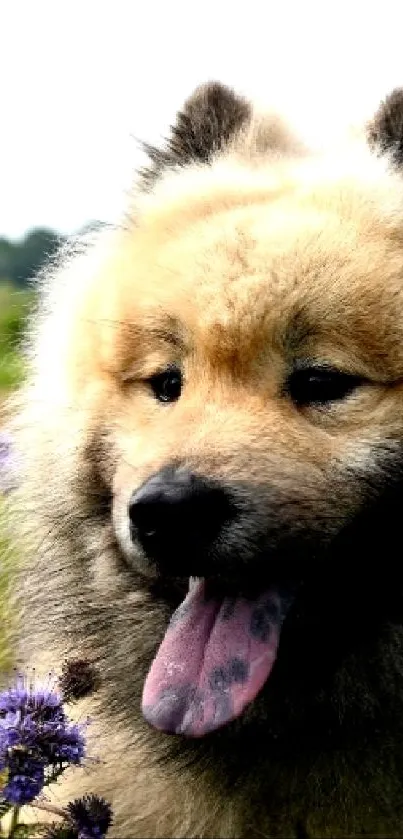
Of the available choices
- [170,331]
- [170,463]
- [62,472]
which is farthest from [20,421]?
[170,463]

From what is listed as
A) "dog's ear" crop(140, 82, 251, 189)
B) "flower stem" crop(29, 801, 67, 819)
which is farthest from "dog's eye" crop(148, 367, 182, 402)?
"flower stem" crop(29, 801, 67, 819)

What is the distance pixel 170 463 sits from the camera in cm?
262

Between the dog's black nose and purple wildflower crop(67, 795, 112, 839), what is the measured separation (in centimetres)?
64

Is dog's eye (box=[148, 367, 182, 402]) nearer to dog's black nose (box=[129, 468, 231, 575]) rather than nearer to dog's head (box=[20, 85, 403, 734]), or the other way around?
dog's head (box=[20, 85, 403, 734])

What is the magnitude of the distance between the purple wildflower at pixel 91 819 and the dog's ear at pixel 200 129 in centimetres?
210

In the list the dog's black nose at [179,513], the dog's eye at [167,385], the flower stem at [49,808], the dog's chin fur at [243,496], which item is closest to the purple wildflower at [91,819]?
the flower stem at [49,808]

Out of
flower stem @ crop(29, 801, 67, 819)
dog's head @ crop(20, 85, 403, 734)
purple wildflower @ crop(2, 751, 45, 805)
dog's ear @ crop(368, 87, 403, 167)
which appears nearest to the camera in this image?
purple wildflower @ crop(2, 751, 45, 805)

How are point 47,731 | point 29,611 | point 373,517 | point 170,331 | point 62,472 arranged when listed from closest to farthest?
point 47,731 < point 373,517 < point 170,331 < point 62,472 < point 29,611

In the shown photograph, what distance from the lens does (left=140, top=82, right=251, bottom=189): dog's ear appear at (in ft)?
12.6

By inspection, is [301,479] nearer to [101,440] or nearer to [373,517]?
[373,517]

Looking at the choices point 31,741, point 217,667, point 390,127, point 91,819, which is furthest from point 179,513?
point 390,127

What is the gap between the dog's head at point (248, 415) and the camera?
2625mm

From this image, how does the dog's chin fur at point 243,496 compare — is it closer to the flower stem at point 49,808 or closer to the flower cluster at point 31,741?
the flower stem at point 49,808

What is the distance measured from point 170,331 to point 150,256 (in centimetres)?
37
